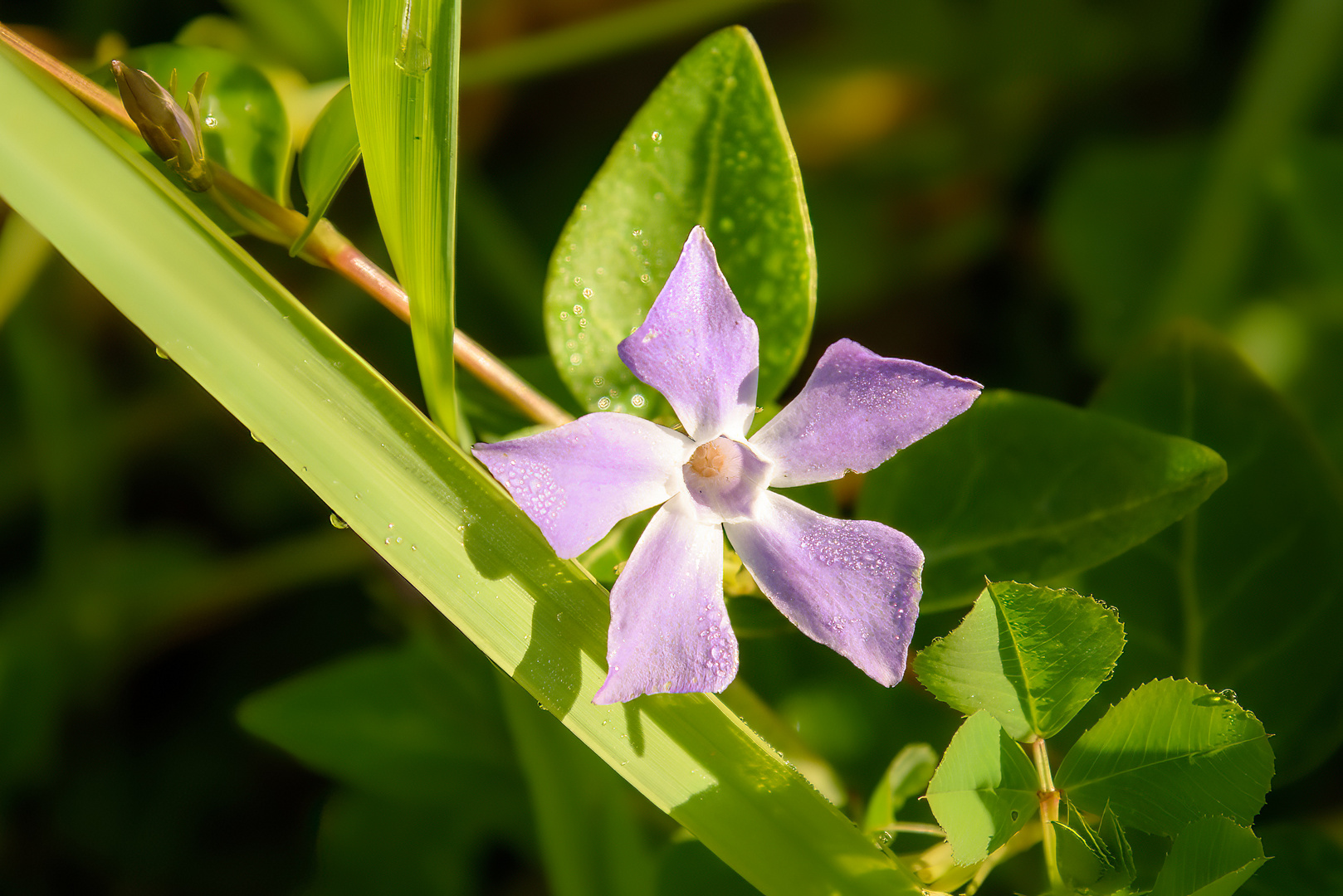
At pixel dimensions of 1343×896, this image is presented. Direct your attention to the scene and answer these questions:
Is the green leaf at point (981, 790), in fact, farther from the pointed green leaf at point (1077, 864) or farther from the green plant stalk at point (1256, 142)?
the green plant stalk at point (1256, 142)

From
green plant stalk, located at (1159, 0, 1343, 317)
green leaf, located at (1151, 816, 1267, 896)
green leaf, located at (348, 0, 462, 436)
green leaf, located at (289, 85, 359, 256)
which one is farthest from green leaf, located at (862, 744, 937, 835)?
green plant stalk, located at (1159, 0, 1343, 317)

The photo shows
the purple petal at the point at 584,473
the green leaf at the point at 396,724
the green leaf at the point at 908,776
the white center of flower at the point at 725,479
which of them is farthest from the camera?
the green leaf at the point at 396,724

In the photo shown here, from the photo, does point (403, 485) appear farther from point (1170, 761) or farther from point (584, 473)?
point (1170, 761)

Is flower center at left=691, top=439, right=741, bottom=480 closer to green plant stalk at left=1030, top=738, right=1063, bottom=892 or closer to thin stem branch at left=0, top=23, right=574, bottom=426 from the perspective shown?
thin stem branch at left=0, top=23, right=574, bottom=426

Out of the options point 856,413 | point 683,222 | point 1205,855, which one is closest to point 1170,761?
point 1205,855

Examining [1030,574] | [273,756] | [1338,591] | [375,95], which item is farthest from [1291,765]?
[273,756]

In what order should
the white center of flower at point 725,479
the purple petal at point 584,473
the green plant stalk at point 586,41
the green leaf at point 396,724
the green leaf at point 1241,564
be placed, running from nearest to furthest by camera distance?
the purple petal at point 584,473, the white center of flower at point 725,479, the green leaf at point 1241,564, the green leaf at point 396,724, the green plant stalk at point 586,41

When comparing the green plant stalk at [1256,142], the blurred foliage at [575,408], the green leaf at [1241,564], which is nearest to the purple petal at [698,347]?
the blurred foliage at [575,408]
